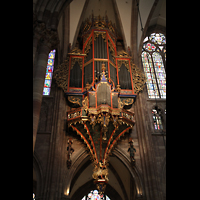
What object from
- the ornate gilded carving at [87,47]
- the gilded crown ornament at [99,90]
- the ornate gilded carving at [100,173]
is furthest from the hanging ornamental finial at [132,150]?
the ornate gilded carving at [87,47]

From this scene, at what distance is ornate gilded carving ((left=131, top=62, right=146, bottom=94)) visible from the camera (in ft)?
41.7

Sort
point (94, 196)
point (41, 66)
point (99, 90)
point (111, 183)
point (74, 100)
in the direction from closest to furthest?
point (41, 66) → point (99, 90) → point (74, 100) → point (94, 196) → point (111, 183)

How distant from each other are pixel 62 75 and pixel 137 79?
177 inches

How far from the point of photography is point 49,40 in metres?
9.53

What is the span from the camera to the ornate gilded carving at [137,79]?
1270cm

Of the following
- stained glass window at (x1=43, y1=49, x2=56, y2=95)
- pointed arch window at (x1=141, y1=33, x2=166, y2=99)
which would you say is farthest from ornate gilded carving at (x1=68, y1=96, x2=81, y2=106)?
pointed arch window at (x1=141, y1=33, x2=166, y2=99)

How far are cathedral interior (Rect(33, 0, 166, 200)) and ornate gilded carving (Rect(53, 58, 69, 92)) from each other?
0.06m

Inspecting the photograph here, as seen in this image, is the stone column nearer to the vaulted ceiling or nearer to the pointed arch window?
the vaulted ceiling

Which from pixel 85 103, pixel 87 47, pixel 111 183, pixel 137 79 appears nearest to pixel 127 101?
pixel 137 79

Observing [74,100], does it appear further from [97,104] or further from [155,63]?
[155,63]

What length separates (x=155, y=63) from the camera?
15.4 metres

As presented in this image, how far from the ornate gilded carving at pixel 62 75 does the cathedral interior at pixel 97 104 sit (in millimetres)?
55
